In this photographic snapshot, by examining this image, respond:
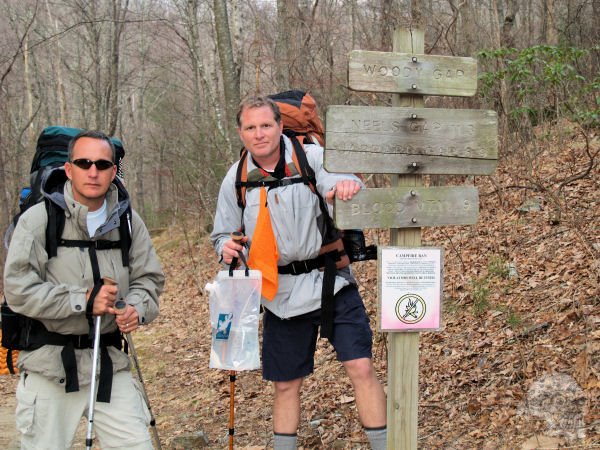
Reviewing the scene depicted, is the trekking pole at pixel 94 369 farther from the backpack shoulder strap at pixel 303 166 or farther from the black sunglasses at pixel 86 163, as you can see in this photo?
the backpack shoulder strap at pixel 303 166

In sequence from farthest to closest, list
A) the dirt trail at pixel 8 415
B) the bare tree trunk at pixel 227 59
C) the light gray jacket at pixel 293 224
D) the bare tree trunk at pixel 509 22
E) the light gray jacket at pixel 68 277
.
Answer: the bare tree trunk at pixel 227 59, the bare tree trunk at pixel 509 22, the dirt trail at pixel 8 415, the light gray jacket at pixel 293 224, the light gray jacket at pixel 68 277

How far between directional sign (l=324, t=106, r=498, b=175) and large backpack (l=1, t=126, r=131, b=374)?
130 cm

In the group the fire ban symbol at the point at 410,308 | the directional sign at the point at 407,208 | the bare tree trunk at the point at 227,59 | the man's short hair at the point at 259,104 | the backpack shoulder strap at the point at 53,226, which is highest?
the bare tree trunk at the point at 227,59

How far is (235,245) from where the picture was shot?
379 cm

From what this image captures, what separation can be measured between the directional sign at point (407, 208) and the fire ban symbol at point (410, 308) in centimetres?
39

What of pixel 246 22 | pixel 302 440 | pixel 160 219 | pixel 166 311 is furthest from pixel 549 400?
pixel 160 219

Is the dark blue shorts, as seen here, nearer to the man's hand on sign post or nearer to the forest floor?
the man's hand on sign post

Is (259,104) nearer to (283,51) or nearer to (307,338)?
(307,338)

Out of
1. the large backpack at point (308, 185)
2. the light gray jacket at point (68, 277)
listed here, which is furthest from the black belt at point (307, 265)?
the light gray jacket at point (68, 277)

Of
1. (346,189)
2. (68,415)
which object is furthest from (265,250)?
(68,415)

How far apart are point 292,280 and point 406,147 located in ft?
3.40

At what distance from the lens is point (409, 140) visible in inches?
134

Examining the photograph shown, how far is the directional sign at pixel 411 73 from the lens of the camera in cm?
337

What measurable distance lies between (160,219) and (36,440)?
72.3ft
